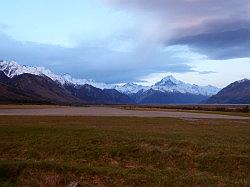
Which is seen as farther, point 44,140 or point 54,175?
point 44,140

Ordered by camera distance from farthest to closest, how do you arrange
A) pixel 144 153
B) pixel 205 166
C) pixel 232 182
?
pixel 144 153, pixel 205 166, pixel 232 182

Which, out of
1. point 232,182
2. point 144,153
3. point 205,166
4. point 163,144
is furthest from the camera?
point 163,144

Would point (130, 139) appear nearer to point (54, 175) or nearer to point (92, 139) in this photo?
point (92, 139)

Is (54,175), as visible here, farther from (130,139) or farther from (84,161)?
(130,139)

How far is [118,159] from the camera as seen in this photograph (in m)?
29.8

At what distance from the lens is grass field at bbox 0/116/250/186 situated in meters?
24.4

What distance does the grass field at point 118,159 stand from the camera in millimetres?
24422

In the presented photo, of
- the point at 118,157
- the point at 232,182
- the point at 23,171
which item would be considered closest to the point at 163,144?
the point at 118,157

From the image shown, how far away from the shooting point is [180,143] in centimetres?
3312

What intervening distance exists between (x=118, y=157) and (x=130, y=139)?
13.1 ft

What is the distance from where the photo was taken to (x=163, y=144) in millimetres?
32906

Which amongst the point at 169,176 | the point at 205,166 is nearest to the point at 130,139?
the point at 205,166

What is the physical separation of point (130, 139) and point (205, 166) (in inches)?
280

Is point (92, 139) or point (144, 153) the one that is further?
point (92, 139)
